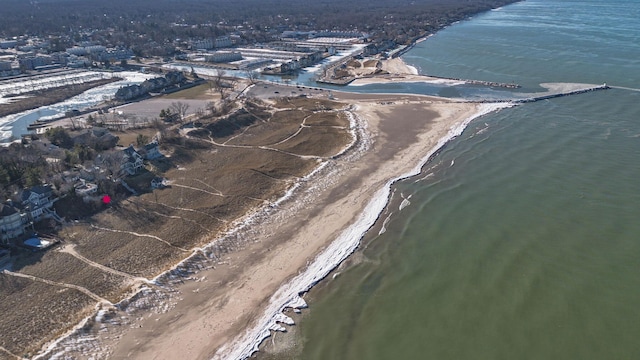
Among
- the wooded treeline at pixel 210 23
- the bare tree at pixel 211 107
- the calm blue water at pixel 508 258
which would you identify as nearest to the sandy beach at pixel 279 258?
the calm blue water at pixel 508 258

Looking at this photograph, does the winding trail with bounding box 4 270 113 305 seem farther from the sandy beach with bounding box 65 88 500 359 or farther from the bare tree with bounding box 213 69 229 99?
the bare tree with bounding box 213 69 229 99

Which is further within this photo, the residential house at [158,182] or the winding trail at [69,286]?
the residential house at [158,182]

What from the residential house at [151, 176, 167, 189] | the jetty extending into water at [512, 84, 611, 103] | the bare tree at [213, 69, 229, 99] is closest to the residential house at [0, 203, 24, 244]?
the residential house at [151, 176, 167, 189]

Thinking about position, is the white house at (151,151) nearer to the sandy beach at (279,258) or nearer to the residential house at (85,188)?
the residential house at (85,188)

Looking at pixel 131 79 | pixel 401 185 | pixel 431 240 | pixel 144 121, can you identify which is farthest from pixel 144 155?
pixel 131 79

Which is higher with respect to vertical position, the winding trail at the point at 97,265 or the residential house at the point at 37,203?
the residential house at the point at 37,203

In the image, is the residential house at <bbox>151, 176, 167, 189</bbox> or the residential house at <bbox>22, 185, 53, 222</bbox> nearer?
the residential house at <bbox>22, 185, 53, 222</bbox>
